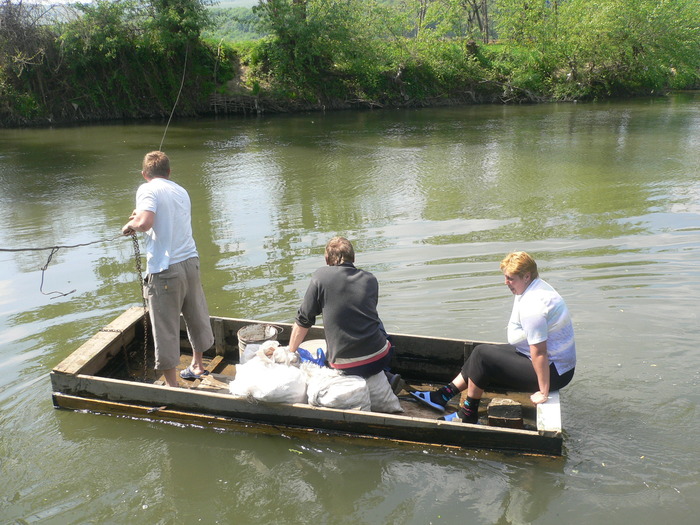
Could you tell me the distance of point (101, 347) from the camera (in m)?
5.46

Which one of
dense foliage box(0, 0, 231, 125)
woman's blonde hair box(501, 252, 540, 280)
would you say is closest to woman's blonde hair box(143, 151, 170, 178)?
woman's blonde hair box(501, 252, 540, 280)

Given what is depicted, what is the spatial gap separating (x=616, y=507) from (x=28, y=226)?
9727 mm

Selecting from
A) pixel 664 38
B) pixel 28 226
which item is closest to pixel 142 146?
pixel 28 226

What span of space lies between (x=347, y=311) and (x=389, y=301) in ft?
8.18

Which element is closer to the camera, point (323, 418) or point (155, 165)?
point (323, 418)

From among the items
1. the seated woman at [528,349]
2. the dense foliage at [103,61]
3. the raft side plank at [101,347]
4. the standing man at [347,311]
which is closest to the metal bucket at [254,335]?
the standing man at [347,311]

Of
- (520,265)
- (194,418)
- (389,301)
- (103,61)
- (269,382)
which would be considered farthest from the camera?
(103,61)

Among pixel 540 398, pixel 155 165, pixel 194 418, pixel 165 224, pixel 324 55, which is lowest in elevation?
pixel 194 418

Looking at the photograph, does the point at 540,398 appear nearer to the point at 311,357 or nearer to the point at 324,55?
the point at 311,357

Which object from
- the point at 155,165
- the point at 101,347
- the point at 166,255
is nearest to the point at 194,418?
the point at 101,347

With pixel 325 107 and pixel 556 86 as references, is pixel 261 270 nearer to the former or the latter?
pixel 325 107

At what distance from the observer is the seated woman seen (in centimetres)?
428

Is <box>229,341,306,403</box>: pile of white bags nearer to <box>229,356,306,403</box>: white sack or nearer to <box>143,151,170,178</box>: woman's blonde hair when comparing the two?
<box>229,356,306,403</box>: white sack

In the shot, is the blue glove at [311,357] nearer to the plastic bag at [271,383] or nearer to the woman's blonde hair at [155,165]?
the plastic bag at [271,383]
